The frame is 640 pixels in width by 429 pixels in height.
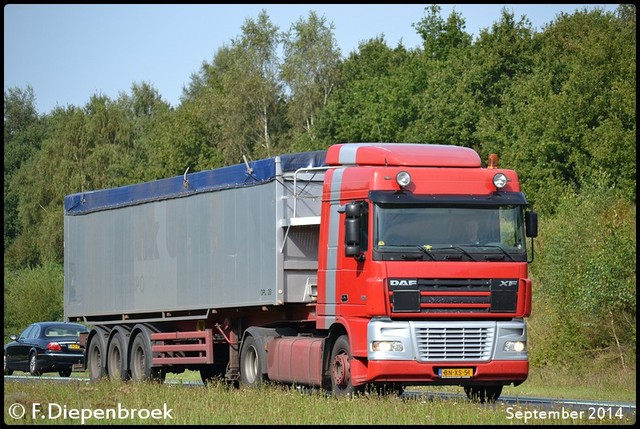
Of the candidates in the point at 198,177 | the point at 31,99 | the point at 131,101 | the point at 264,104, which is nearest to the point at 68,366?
the point at 198,177

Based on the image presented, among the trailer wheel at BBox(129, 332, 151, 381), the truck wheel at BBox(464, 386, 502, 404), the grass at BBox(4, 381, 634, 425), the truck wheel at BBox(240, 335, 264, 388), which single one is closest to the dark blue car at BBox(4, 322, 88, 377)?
the trailer wheel at BBox(129, 332, 151, 381)

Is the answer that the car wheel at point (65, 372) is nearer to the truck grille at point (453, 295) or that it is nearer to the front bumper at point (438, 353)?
the front bumper at point (438, 353)

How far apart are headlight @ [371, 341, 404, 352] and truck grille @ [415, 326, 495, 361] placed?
0.87 ft

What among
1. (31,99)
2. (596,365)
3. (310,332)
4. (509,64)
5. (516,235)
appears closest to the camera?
(516,235)

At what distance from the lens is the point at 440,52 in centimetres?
8044

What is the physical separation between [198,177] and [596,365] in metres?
10.8

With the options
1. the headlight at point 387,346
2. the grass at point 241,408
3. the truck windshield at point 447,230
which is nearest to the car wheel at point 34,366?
the grass at point 241,408

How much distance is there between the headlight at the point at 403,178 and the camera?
18.2m

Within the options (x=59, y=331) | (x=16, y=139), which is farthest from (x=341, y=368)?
(x=16, y=139)

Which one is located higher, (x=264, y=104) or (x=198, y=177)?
(x=264, y=104)

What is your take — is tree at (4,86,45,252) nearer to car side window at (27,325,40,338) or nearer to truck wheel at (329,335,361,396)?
car side window at (27,325,40,338)

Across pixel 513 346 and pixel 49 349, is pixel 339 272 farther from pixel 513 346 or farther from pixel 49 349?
pixel 49 349

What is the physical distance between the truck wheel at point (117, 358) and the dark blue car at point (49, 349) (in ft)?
17.8

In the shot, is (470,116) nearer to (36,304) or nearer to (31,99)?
(36,304)
